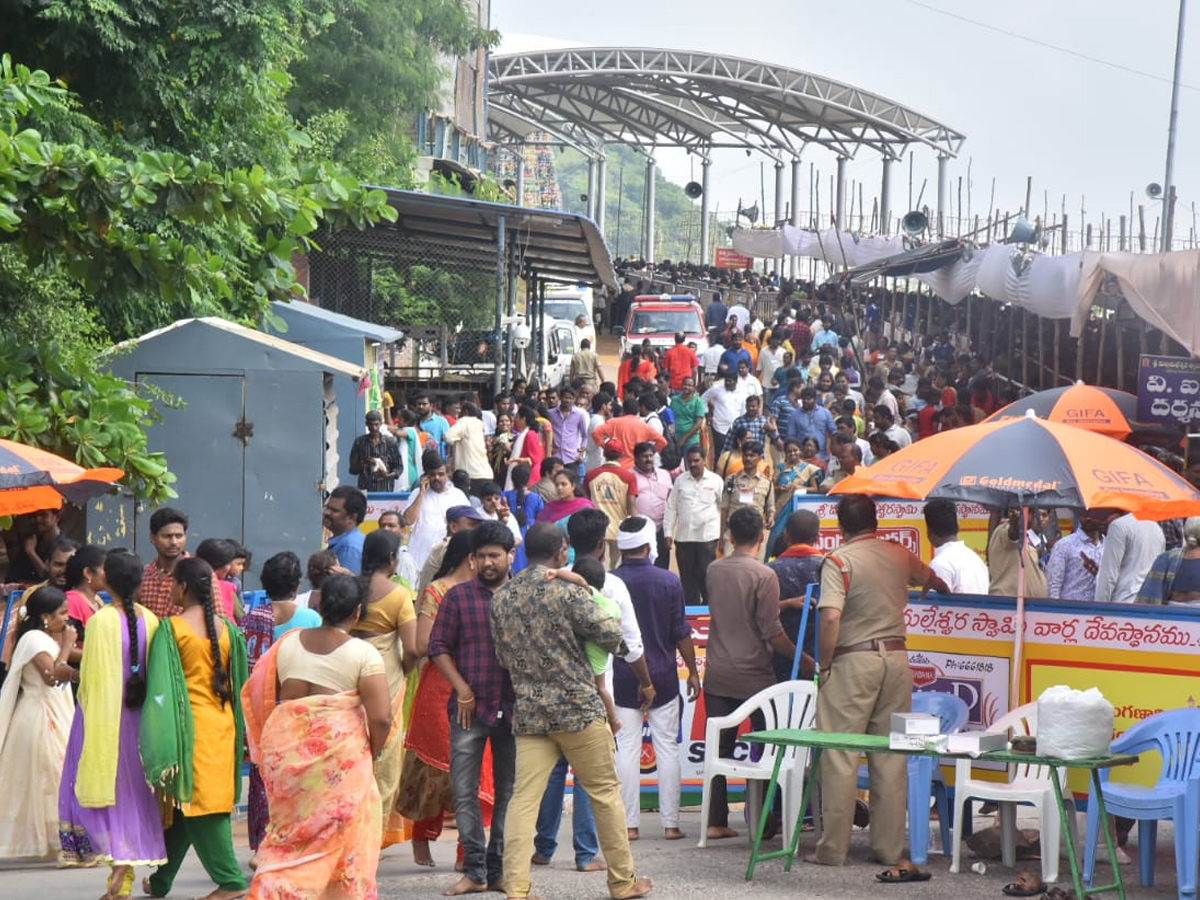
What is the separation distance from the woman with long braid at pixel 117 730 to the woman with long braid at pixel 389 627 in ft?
3.07

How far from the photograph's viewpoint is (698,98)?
2190 inches

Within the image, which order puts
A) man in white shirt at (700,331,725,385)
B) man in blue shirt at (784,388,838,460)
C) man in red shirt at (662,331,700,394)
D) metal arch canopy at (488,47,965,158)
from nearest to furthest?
man in blue shirt at (784,388,838,460)
man in red shirt at (662,331,700,394)
man in white shirt at (700,331,725,385)
metal arch canopy at (488,47,965,158)

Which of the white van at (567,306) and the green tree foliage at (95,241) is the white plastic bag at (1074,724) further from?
the white van at (567,306)

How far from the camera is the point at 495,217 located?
20609mm

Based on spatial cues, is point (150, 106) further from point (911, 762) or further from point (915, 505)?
point (911, 762)

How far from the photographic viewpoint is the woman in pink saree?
622cm

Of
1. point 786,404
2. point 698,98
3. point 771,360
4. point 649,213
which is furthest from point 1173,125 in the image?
point 649,213

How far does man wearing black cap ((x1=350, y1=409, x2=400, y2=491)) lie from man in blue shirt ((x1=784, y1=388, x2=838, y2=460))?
14.8ft

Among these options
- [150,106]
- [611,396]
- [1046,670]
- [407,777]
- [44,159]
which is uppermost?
[150,106]

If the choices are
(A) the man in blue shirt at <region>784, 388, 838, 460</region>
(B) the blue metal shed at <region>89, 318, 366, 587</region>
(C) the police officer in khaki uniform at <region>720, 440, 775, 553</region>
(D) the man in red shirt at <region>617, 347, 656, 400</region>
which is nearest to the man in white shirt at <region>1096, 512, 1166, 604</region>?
(C) the police officer in khaki uniform at <region>720, 440, 775, 553</region>

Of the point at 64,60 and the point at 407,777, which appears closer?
the point at 407,777

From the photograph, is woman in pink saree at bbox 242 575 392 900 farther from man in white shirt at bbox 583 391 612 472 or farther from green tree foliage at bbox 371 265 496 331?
green tree foliage at bbox 371 265 496 331

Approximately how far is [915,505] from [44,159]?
6.57 m

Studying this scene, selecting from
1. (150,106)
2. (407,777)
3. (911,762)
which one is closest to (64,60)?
(150,106)
